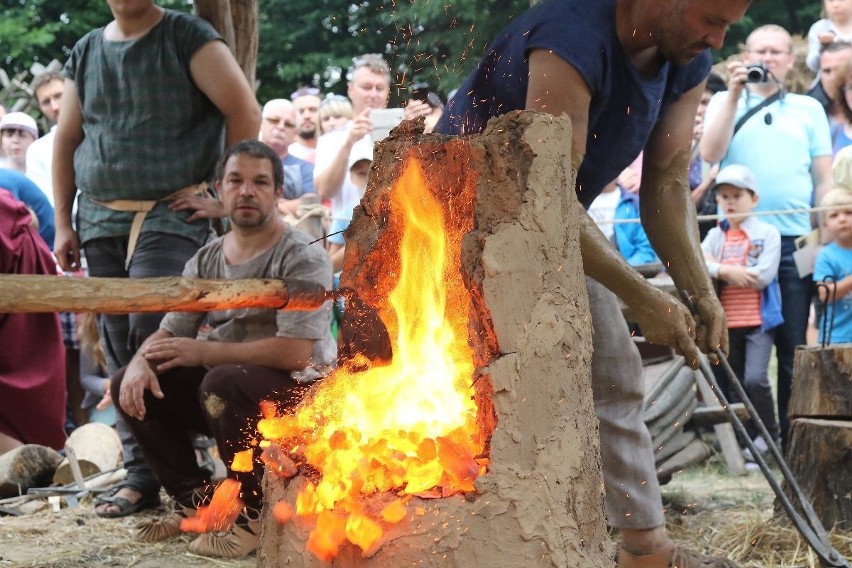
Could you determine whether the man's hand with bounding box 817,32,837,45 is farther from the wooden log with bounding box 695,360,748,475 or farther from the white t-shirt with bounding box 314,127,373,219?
the white t-shirt with bounding box 314,127,373,219

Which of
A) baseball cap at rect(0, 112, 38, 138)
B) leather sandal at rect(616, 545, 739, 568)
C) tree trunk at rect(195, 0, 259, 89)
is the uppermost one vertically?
tree trunk at rect(195, 0, 259, 89)

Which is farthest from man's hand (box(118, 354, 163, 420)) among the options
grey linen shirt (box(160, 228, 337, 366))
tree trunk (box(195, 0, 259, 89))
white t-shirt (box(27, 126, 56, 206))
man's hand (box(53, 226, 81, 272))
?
white t-shirt (box(27, 126, 56, 206))

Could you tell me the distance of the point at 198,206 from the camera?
492 cm

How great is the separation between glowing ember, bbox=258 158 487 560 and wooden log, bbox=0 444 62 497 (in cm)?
333

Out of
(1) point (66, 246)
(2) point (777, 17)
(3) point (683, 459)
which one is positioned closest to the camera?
(1) point (66, 246)

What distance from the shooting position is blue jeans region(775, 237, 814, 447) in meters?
6.65

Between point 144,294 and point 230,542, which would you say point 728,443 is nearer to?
point 230,542

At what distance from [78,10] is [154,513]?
16.9 m

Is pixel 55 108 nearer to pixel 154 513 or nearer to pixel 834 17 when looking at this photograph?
pixel 154 513

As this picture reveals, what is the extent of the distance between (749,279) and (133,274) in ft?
11.3

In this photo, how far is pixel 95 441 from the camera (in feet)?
20.7

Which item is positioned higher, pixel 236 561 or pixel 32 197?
pixel 32 197

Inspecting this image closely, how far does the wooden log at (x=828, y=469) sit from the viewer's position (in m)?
4.54

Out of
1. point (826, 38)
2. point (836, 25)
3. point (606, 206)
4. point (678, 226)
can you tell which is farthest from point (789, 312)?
point (678, 226)
